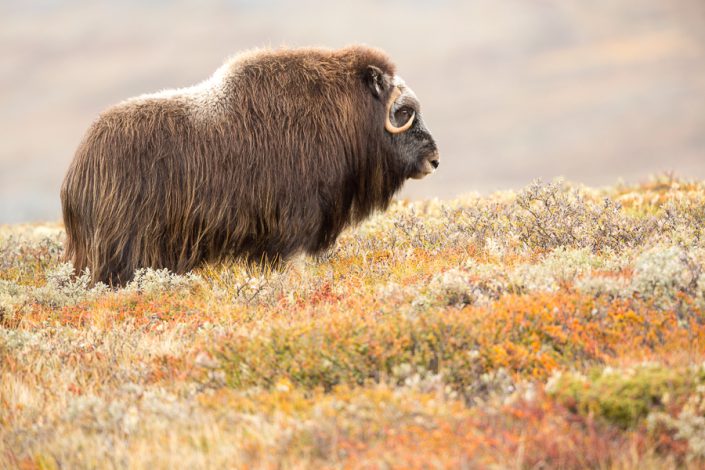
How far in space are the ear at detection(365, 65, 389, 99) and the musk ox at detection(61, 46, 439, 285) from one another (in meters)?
0.01

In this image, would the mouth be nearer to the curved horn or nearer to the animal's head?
the animal's head

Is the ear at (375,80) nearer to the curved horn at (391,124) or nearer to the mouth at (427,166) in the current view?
the curved horn at (391,124)

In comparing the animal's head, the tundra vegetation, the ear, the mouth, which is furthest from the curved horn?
the tundra vegetation

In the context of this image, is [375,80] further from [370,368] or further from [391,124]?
[370,368]

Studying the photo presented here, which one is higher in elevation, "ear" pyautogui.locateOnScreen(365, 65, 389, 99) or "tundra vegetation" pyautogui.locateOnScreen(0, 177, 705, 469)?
"ear" pyautogui.locateOnScreen(365, 65, 389, 99)

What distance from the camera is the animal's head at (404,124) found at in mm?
6969

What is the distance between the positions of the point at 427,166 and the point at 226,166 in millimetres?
2036

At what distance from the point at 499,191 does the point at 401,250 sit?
5069mm

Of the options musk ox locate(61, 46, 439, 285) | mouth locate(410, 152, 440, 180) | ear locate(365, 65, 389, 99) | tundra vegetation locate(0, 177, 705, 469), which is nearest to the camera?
tundra vegetation locate(0, 177, 705, 469)

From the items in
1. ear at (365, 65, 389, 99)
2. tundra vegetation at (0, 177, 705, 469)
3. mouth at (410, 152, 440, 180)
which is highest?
ear at (365, 65, 389, 99)

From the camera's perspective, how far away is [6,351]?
452cm

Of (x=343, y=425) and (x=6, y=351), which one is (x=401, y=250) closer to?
(x=6, y=351)

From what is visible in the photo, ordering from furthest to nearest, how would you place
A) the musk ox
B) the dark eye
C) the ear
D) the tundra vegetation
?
1. the dark eye
2. the ear
3. the musk ox
4. the tundra vegetation

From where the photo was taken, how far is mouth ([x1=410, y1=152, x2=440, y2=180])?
727 cm
